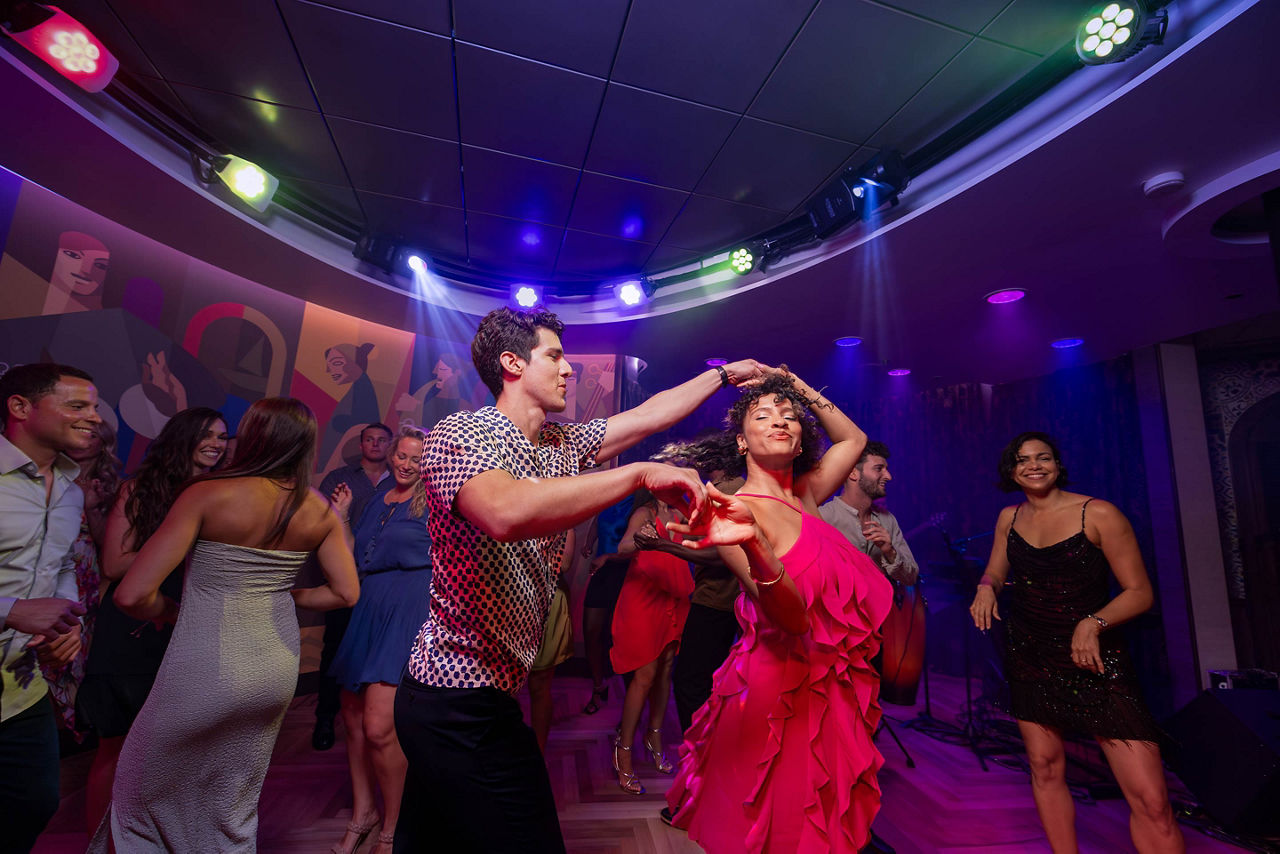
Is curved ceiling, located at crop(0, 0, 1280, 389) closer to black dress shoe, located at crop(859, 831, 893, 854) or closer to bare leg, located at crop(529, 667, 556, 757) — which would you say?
bare leg, located at crop(529, 667, 556, 757)

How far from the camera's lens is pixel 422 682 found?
1.28 meters

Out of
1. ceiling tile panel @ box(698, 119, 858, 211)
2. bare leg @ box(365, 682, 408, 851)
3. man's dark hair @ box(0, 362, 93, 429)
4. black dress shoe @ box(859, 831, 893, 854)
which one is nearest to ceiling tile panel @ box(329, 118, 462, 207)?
ceiling tile panel @ box(698, 119, 858, 211)

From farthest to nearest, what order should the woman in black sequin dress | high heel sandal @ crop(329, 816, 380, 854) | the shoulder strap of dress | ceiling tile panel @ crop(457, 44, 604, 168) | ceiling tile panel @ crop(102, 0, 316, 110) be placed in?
1. ceiling tile panel @ crop(457, 44, 604, 168)
2. ceiling tile panel @ crop(102, 0, 316, 110)
3. high heel sandal @ crop(329, 816, 380, 854)
4. the woman in black sequin dress
5. the shoulder strap of dress

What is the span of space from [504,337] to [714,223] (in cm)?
319

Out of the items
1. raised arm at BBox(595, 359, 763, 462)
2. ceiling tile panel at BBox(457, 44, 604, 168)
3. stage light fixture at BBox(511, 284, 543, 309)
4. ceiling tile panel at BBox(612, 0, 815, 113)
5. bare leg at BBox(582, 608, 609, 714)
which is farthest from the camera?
stage light fixture at BBox(511, 284, 543, 309)

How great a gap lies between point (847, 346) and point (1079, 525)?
10.6 feet

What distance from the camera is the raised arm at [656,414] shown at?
183cm

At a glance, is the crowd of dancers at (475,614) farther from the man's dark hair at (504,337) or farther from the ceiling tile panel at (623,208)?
the ceiling tile panel at (623,208)

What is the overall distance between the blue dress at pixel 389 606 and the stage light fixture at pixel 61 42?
96.0 inches

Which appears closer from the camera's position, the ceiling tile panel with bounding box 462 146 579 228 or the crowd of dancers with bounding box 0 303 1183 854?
the crowd of dancers with bounding box 0 303 1183 854

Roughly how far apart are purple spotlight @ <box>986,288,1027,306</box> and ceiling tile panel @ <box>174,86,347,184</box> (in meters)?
4.58

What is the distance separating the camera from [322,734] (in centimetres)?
362

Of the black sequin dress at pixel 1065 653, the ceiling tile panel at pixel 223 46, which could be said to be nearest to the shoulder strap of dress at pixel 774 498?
the black sequin dress at pixel 1065 653

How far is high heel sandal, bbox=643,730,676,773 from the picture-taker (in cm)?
342
